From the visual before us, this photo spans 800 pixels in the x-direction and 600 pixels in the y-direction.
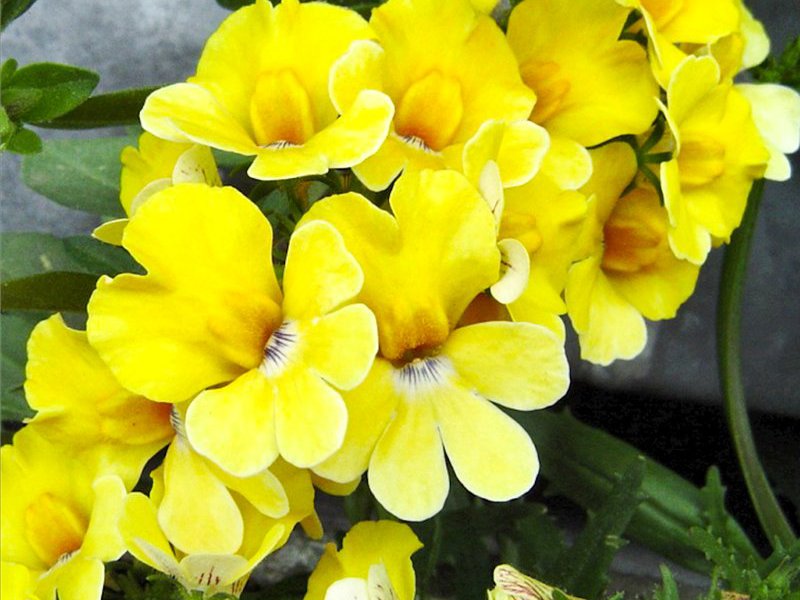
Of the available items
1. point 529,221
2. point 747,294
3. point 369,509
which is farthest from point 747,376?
point 529,221

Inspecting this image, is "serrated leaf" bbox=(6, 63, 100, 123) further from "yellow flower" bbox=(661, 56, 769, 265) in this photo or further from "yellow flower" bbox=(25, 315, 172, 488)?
"yellow flower" bbox=(661, 56, 769, 265)

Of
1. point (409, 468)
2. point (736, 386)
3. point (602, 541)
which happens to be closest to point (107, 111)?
point (409, 468)

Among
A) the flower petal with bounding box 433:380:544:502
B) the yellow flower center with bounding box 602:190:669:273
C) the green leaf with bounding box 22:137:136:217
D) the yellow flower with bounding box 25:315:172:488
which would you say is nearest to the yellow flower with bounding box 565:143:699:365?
the yellow flower center with bounding box 602:190:669:273

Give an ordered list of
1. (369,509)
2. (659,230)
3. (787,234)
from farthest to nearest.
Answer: (787,234) < (369,509) < (659,230)

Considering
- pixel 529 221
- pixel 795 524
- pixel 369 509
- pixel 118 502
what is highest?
pixel 529 221

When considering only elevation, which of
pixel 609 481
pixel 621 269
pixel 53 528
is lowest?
pixel 609 481

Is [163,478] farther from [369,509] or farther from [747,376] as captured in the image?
[747,376]

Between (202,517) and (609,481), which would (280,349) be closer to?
(202,517)
